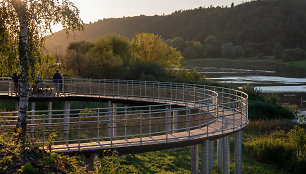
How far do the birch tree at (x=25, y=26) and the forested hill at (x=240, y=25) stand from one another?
107689 millimetres

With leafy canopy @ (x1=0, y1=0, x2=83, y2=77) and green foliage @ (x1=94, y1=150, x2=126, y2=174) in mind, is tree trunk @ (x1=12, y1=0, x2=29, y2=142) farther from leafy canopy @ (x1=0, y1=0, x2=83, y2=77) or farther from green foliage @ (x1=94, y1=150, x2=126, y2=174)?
green foliage @ (x1=94, y1=150, x2=126, y2=174)

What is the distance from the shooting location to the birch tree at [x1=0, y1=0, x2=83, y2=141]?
1436 cm

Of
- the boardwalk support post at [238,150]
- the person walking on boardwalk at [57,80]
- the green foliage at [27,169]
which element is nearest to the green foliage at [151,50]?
the person walking on boardwalk at [57,80]

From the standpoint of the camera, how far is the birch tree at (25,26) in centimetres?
1436

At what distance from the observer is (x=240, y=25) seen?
552ft

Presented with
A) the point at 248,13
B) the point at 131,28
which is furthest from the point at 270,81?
the point at 131,28

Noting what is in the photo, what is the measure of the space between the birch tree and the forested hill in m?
108

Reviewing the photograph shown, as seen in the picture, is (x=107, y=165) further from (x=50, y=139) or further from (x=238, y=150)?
(x=238, y=150)

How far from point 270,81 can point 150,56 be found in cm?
2797

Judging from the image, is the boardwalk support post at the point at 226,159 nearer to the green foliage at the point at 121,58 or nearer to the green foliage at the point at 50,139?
the green foliage at the point at 50,139

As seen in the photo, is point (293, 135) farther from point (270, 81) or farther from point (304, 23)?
point (304, 23)

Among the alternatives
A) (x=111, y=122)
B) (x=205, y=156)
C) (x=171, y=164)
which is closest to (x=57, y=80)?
(x=171, y=164)

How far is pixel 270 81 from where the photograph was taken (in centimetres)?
7688

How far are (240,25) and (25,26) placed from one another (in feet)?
528
